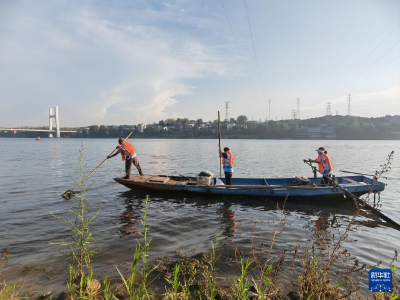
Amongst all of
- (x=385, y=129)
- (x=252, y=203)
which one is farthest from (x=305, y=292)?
(x=385, y=129)

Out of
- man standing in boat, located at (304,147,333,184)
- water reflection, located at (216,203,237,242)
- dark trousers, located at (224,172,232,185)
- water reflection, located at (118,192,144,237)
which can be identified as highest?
man standing in boat, located at (304,147,333,184)

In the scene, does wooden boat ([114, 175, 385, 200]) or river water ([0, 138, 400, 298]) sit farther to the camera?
wooden boat ([114, 175, 385, 200])

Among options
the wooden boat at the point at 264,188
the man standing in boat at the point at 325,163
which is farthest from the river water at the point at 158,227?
the man standing in boat at the point at 325,163

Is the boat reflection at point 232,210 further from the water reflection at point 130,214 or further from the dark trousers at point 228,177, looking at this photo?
the dark trousers at point 228,177

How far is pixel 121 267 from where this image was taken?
588cm

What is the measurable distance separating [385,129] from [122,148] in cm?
14740

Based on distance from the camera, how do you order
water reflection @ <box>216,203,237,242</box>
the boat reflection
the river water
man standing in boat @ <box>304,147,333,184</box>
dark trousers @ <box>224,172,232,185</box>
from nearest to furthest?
the river water
water reflection @ <box>216,203,237,242</box>
the boat reflection
man standing in boat @ <box>304,147,333,184</box>
dark trousers @ <box>224,172,232,185</box>

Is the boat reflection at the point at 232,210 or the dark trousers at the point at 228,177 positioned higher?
the dark trousers at the point at 228,177

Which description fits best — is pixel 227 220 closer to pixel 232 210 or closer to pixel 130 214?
pixel 232 210

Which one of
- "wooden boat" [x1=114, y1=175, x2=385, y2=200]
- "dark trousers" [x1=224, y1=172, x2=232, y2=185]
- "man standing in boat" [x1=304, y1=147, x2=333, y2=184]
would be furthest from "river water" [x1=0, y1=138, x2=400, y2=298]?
"man standing in boat" [x1=304, y1=147, x2=333, y2=184]

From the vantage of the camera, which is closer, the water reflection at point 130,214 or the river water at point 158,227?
the river water at point 158,227

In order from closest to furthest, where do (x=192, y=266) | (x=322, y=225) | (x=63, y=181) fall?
(x=192, y=266) → (x=322, y=225) → (x=63, y=181)

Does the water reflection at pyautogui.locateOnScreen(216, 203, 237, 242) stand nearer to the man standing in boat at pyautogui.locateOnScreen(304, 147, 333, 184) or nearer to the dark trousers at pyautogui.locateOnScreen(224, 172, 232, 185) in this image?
the dark trousers at pyautogui.locateOnScreen(224, 172, 232, 185)

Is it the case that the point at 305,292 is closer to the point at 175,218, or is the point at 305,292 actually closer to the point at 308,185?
the point at 175,218
